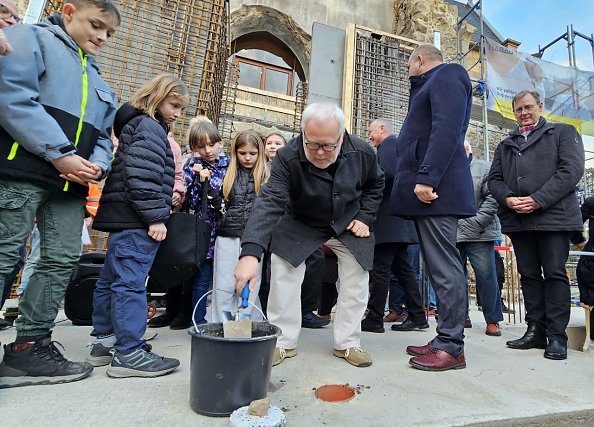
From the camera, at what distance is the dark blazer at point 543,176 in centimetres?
237

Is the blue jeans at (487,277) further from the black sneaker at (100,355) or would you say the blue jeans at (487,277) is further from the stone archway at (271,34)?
the stone archway at (271,34)

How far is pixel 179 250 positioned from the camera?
2123mm

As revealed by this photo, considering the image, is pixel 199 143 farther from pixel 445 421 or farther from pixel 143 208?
pixel 445 421

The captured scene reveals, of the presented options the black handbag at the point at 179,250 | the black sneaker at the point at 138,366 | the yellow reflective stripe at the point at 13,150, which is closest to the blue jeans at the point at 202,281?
the black handbag at the point at 179,250

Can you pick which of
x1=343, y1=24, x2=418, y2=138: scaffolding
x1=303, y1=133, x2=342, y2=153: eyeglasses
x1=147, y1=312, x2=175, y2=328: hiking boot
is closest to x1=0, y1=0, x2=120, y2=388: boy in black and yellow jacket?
x1=303, y1=133, x2=342, y2=153: eyeglasses

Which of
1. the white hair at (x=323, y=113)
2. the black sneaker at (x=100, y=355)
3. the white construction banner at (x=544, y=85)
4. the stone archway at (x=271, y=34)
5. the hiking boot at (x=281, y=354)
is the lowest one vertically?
the black sneaker at (x=100, y=355)

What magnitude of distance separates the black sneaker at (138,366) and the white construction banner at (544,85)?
25.8 feet

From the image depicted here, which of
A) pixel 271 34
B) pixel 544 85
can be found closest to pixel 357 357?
pixel 544 85

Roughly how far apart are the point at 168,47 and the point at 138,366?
548cm

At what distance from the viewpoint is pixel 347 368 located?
1.94 meters

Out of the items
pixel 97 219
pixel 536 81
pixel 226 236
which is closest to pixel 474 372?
pixel 226 236

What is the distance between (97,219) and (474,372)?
206 cm

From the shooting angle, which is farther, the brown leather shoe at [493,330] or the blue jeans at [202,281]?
the brown leather shoe at [493,330]

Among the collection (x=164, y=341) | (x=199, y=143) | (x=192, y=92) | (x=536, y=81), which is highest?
(x=536, y=81)
